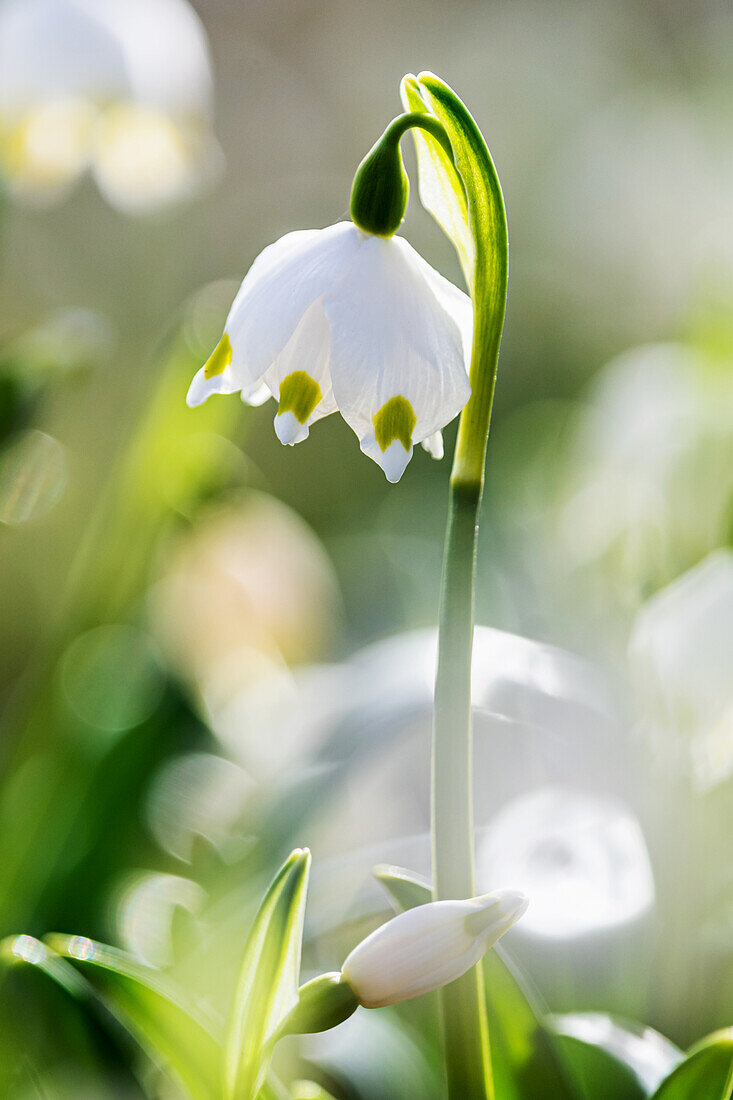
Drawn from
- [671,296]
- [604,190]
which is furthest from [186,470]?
[604,190]

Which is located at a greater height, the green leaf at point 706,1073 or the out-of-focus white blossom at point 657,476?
the out-of-focus white blossom at point 657,476

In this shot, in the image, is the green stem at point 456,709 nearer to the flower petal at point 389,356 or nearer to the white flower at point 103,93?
the flower petal at point 389,356

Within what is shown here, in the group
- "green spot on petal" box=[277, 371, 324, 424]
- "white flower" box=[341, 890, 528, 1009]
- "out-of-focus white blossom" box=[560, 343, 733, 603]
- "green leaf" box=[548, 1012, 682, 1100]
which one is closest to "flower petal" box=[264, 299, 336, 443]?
"green spot on petal" box=[277, 371, 324, 424]

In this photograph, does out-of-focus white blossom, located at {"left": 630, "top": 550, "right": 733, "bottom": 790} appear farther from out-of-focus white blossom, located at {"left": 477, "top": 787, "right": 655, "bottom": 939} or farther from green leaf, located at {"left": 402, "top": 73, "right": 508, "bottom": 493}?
green leaf, located at {"left": 402, "top": 73, "right": 508, "bottom": 493}

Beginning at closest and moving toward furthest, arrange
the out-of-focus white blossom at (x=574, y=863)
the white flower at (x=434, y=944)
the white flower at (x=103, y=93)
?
the white flower at (x=434, y=944) → the out-of-focus white blossom at (x=574, y=863) → the white flower at (x=103, y=93)

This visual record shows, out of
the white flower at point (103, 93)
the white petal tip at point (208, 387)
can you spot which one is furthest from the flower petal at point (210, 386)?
the white flower at point (103, 93)

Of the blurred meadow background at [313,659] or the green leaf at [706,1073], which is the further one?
the blurred meadow background at [313,659]

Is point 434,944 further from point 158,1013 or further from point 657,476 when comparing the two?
point 657,476
